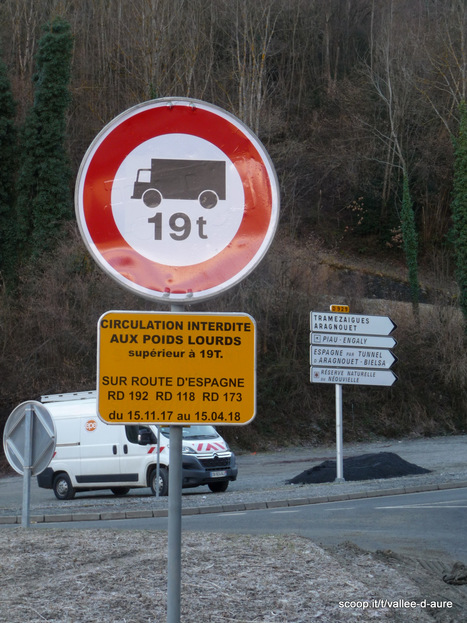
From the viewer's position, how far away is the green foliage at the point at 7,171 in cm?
3938

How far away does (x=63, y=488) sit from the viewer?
2145 centimetres

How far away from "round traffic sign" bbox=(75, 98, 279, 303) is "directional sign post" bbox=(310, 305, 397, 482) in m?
16.6

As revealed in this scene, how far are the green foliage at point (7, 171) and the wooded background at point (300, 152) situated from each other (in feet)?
5.55

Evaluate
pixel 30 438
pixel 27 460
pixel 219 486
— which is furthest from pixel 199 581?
pixel 219 486

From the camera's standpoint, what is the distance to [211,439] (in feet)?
68.1

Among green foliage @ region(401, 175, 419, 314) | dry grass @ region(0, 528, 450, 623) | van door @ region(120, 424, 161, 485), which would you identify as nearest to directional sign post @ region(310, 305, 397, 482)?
van door @ region(120, 424, 161, 485)

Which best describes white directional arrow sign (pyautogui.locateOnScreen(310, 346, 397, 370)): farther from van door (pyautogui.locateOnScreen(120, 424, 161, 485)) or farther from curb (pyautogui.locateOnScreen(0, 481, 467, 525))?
van door (pyautogui.locateOnScreen(120, 424, 161, 485))

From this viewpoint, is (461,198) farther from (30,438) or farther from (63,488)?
(30,438)

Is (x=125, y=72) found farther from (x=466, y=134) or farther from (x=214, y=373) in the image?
(x=214, y=373)

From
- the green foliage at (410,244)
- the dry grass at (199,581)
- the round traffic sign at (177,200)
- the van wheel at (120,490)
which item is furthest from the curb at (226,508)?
the green foliage at (410,244)

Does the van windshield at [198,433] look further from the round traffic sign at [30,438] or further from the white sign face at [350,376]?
the round traffic sign at [30,438]

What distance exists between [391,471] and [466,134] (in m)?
25.2

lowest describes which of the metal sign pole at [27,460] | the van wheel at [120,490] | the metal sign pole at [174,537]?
the van wheel at [120,490]

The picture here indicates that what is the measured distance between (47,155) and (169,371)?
39145 millimetres
